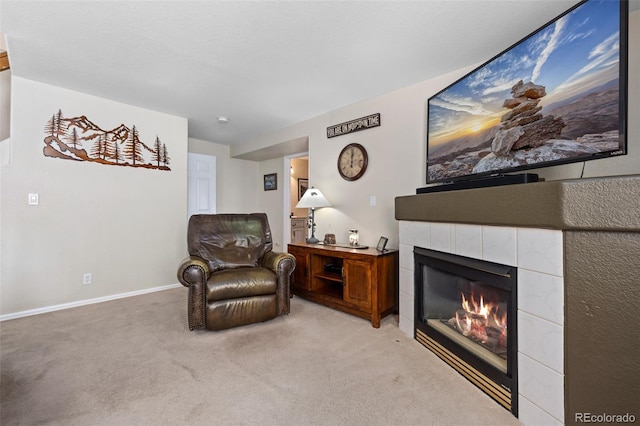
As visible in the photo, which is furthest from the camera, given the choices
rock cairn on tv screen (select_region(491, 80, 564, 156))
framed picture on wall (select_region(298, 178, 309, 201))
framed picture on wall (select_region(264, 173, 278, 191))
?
framed picture on wall (select_region(298, 178, 309, 201))

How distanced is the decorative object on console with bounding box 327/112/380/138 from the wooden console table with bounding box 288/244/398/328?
143 centimetres

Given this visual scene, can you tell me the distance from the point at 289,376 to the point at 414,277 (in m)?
1.22

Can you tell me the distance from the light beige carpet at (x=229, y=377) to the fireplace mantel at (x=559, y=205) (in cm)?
101

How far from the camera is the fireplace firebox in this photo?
4.83 feet

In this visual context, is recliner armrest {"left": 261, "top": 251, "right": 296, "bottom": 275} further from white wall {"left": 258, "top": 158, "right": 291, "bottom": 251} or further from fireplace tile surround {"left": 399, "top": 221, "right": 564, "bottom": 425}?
white wall {"left": 258, "top": 158, "right": 291, "bottom": 251}

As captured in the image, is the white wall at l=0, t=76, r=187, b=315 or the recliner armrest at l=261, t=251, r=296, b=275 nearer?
the recliner armrest at l=261, t=251, r=296, b=275

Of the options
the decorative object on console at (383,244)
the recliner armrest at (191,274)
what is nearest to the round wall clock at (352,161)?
the decorative object on console at (383,244)

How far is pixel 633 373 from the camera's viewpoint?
1.03m

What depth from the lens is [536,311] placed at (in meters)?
1.32

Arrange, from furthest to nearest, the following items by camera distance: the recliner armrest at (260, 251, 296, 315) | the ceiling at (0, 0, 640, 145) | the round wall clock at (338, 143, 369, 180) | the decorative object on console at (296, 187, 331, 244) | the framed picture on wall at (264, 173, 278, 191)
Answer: the framed picture on wall at (264, 173, 278, 191), the decorative object on console at (296, 187, 331, 244), the round wall clock at (338, 143, 369, 180), the recliner armrest at (260, 251, 296, 315), the ceiling at (0, 0, 640, 145)

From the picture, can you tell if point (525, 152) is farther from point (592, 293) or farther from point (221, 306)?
point (221, 306)

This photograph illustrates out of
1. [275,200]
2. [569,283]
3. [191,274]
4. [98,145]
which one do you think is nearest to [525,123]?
[569,283]

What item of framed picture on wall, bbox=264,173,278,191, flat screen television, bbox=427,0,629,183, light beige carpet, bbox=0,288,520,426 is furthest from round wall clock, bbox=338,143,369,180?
framed picture on wall, bbox=264,173,278,191

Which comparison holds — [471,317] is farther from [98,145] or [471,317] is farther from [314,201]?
[98,145]
